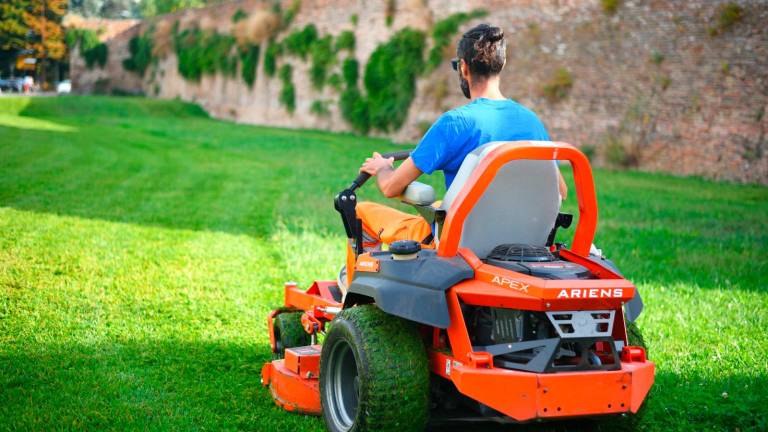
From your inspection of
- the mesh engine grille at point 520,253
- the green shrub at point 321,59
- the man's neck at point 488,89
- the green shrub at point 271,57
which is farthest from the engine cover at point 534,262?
the green shrub at point 271,57

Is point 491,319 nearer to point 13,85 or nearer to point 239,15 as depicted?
point 239,15

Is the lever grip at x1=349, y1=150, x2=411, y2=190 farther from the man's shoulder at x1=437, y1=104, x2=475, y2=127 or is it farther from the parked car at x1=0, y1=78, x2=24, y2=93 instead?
the parked car at x1=0, y1=78, x2=24, y2=93

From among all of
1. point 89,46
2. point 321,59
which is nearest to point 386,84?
point 321,59

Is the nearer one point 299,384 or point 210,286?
point 299,384

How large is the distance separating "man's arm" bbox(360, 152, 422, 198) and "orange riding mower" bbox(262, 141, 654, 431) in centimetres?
5

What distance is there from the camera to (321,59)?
123 feet

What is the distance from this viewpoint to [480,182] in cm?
375

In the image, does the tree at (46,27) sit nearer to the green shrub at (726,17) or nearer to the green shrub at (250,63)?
the green shrub at (250,63)

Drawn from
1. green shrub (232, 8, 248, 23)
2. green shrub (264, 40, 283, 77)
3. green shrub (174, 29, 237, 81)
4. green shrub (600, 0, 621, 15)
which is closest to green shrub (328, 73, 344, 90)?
green shrub (264, 40, 283, 77)

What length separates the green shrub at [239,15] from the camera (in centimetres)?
4403

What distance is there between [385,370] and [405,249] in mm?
538

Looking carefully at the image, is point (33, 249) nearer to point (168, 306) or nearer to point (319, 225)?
point (168, 306)

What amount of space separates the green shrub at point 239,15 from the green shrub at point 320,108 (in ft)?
27.7

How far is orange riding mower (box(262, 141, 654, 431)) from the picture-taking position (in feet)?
11.7
